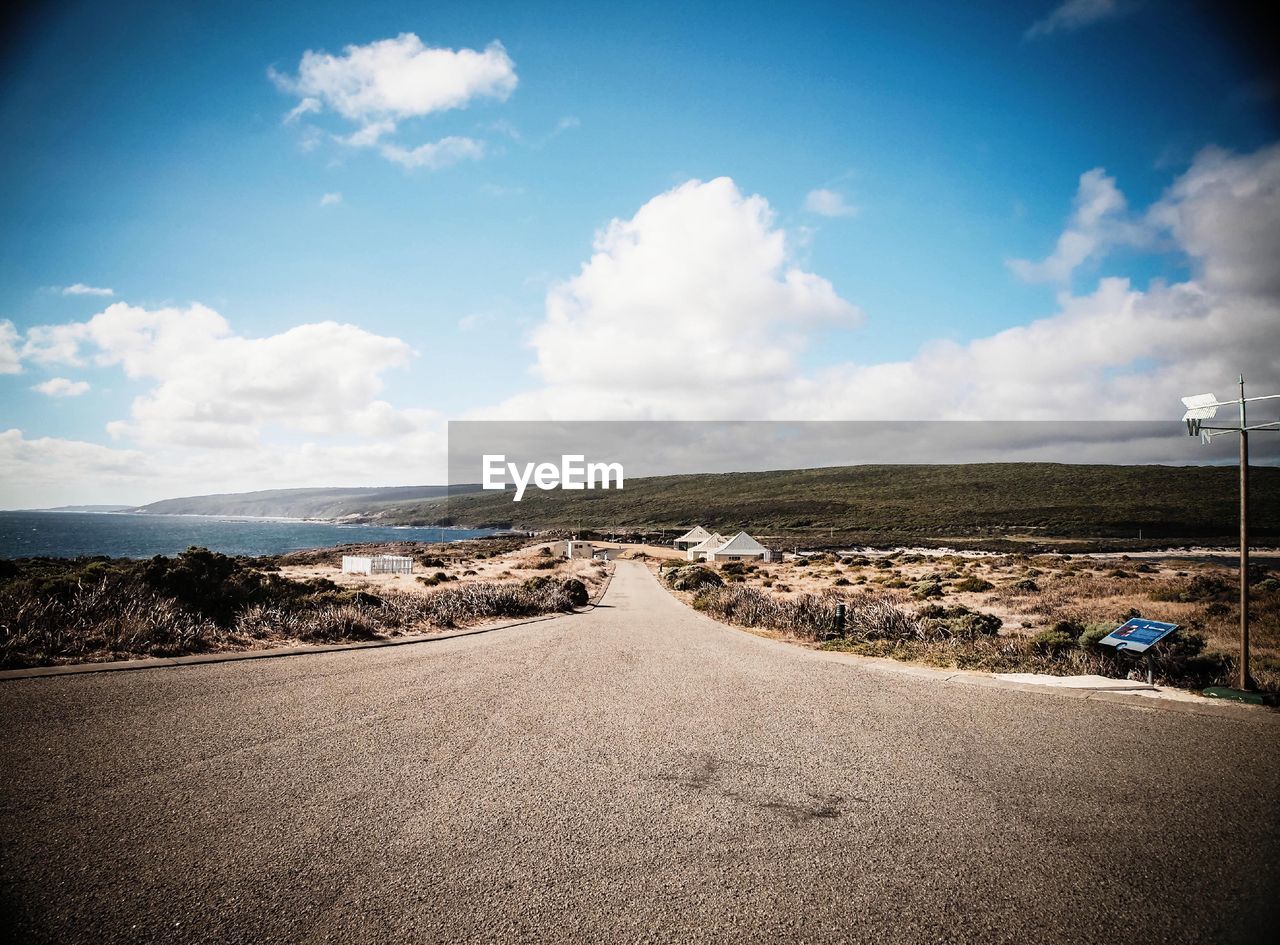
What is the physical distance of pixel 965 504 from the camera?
119m

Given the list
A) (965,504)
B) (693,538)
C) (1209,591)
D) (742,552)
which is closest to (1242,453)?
(1209,591)

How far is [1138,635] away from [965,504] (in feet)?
413

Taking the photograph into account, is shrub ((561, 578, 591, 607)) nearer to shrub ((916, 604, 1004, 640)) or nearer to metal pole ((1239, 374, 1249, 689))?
shrub ((916, 604, 1004, 640))

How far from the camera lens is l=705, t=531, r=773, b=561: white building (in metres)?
61.2

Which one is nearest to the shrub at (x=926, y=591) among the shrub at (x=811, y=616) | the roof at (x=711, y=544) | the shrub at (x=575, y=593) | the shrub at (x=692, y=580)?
the shrub at (x=811, y=616)

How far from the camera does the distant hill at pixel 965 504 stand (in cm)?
9538

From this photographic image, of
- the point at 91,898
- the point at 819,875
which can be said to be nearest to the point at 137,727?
the point at 91,898

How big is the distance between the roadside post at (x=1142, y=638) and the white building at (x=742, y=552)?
51742mm

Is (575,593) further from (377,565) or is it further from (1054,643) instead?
(377,565)

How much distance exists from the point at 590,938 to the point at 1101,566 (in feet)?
169

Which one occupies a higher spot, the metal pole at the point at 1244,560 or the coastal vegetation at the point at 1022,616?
the metal pole at the point at 1244,560

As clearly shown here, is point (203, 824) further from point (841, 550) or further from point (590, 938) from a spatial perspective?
point (841, 550)

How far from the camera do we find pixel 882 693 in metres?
8.45

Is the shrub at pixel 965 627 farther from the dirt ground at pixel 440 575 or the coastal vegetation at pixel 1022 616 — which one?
the dirt ground at pixel 440 575
